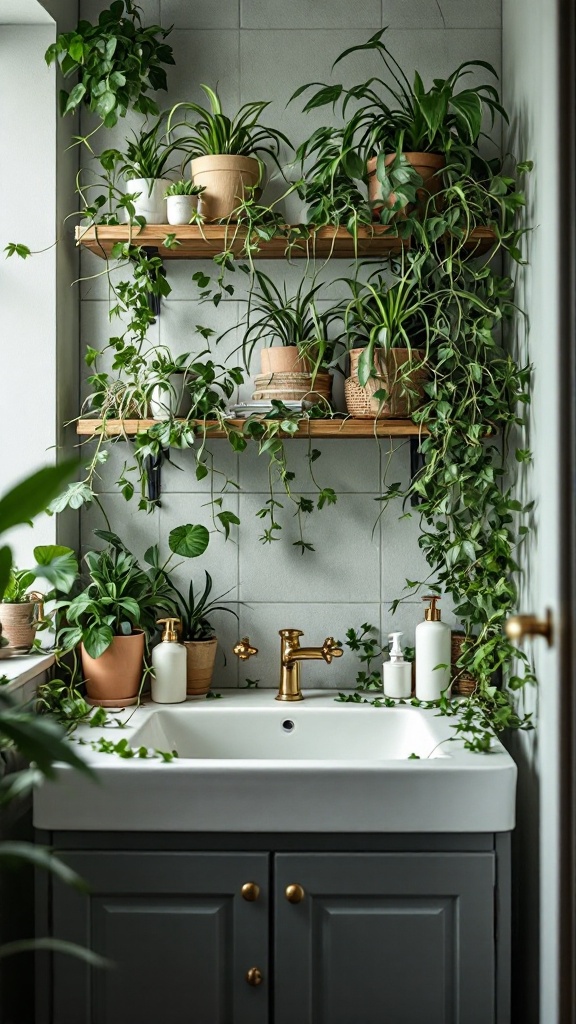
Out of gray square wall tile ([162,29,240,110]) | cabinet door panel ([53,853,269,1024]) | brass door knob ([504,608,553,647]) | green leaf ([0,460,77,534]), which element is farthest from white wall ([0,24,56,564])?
brass door knob ([504,608,553,647])

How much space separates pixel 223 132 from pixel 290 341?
469 mm

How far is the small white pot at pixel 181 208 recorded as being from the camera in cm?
201

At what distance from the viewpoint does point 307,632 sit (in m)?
2.21

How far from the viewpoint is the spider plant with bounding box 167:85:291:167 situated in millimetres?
2051

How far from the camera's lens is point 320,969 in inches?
64.6

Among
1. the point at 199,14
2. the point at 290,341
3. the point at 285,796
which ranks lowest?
the point at 285,796

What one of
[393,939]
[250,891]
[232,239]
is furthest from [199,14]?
[393,939]

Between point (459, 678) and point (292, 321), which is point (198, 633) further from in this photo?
point (292, 321)

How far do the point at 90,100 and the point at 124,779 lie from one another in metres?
1.47

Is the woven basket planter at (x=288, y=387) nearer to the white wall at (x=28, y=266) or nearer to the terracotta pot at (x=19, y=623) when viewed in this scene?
the white wall at (x=28, y=266)

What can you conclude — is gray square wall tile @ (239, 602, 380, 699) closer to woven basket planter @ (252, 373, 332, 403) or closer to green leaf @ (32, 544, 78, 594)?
woven basket planter @ (252, 373, 332, 403)

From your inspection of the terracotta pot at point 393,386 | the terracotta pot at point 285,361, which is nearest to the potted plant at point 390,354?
the terracotta pot at point 393,386

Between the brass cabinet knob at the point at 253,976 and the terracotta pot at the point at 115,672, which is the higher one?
the terracotta pot at the point at 115,672

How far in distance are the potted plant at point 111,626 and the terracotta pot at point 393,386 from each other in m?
0.59
